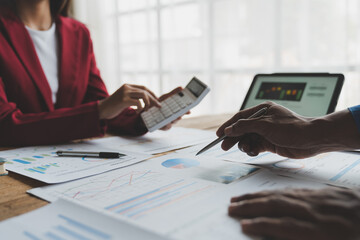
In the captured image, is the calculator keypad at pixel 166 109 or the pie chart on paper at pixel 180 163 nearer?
the pie chart on paper at pixel 180 163

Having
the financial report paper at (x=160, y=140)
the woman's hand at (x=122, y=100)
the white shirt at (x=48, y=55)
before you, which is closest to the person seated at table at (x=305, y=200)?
the financial report paper at (x=160, y=140)

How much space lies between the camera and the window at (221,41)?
2148 mm

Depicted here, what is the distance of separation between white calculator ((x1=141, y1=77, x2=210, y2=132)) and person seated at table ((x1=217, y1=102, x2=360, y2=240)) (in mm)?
349

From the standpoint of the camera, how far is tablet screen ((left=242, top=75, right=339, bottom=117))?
0.95 metres

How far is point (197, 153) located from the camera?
768 millimetres

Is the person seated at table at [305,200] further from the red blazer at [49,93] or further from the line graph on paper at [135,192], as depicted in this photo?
the red blazer at [49,93]

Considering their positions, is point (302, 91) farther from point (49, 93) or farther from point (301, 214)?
point (49, 93)

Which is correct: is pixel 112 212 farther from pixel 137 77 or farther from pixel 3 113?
pixel 137 77

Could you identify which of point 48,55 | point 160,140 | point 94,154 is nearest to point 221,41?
point 48,55

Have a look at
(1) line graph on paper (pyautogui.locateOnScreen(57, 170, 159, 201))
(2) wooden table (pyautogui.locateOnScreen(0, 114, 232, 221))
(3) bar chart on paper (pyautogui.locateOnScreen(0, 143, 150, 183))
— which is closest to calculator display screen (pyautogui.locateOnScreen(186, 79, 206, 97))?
(3) bar chart on paper (pyautogui.locateOnScreen(0, 143, 150, 183))

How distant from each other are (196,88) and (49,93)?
0.56 meters

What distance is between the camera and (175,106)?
1025 millimetres

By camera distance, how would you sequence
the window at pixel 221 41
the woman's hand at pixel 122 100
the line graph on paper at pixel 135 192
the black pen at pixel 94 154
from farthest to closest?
the window at pixel 221 41 → the woman's hand at pixel 122 100 → the black pen at pixel 94 154 → the line graph on paper at pixel 135 192

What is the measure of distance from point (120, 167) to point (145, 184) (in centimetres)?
13
